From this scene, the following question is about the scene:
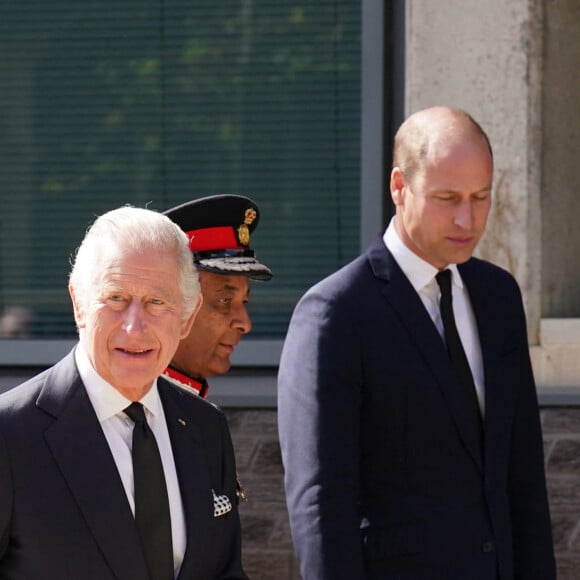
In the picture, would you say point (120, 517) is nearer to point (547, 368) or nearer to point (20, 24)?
point (547, 368)

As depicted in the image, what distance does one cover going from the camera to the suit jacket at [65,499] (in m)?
2.57

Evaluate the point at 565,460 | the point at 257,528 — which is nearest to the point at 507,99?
the point at 565,460

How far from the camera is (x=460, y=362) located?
136 inches

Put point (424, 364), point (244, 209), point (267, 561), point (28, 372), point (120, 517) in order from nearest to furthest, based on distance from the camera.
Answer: point (120, 517) < point (424, 364) < point (244, 209) < point (267, 561) < point (28, 372)

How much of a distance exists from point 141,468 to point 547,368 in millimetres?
3206

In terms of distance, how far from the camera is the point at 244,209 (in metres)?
3.76

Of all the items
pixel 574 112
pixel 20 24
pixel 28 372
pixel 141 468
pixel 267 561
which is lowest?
pixel 267 561

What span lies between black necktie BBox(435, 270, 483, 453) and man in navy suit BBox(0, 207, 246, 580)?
793 mm

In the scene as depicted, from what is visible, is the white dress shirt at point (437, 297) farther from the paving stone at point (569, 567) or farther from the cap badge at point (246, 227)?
the paving stone at point (569, 567)

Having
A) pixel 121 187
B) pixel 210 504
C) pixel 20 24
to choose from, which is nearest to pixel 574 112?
pixel 121 187

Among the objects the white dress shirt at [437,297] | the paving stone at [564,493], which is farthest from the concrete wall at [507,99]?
the white dress shirt at [437,297]

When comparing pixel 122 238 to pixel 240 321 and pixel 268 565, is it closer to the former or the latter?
pixel 240 321

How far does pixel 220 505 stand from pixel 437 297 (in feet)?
3.07

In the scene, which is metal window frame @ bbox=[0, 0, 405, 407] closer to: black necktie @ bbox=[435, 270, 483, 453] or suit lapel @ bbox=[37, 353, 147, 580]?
black necktie @ bbox=[435, 270, 483, 453]
